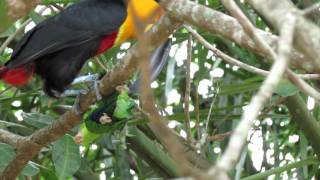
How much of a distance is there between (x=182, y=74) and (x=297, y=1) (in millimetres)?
481

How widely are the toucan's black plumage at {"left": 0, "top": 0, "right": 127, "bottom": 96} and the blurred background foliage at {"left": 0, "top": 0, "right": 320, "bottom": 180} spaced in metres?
0.04

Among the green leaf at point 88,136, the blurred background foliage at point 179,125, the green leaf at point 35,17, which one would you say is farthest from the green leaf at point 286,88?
the green leaf at point 35,17

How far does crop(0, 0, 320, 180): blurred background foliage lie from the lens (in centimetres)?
156

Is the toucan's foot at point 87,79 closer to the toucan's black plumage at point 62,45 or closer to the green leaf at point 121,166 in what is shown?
the toucan's black plumage at point 62,45

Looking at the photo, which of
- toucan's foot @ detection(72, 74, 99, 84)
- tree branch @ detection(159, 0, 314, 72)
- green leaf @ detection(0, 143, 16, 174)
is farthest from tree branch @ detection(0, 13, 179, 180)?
tree branch @ detection(159, 0, 314, 72)

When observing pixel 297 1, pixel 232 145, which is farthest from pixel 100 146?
pixel 232 145

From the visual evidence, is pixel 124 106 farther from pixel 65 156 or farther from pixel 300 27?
pixel 300 27

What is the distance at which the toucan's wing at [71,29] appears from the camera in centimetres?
167

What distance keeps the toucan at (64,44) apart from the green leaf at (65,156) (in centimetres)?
31

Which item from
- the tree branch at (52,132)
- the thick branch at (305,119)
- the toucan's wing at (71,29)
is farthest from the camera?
the toucan's wing at (71,29)

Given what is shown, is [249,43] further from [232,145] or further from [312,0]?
[312,0]

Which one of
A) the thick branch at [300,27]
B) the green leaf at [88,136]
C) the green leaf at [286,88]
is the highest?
the thick branch at [300,27]

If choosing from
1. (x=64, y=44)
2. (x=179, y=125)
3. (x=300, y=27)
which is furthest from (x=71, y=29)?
(x=300, y=27)

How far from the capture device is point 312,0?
5.33 feet
